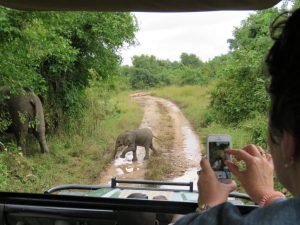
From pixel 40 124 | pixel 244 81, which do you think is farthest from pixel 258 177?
pixel 40 124

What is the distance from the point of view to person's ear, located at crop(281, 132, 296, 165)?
2.02 feet

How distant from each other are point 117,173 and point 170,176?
2.52ft

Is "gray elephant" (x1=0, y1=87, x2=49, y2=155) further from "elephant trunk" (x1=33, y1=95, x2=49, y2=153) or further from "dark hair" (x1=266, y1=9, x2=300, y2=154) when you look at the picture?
"dark hair" (x1=266, y1=9, x2=300, y2=154)

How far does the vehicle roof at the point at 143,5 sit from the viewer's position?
130cm

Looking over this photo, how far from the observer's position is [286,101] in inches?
24.3

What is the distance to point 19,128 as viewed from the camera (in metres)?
6.77

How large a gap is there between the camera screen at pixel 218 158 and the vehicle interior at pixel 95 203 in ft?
0.84

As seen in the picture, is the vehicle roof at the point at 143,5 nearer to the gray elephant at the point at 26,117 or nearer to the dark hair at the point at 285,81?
the dark hair at the point at 285,81

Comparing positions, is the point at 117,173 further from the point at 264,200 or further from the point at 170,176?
the point at 264,200

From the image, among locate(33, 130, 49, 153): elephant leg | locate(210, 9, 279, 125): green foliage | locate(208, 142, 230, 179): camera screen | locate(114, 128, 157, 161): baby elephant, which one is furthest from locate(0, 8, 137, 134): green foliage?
locate(208, 142, 230, 179): camera screen

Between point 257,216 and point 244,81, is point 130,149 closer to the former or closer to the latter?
point 244,81

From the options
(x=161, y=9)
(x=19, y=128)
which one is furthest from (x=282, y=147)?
(x=19, y=128)

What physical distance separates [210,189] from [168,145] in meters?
7.03

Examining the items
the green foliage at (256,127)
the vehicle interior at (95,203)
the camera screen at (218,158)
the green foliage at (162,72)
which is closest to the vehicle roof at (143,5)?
the vehicle interior at (95,203)
